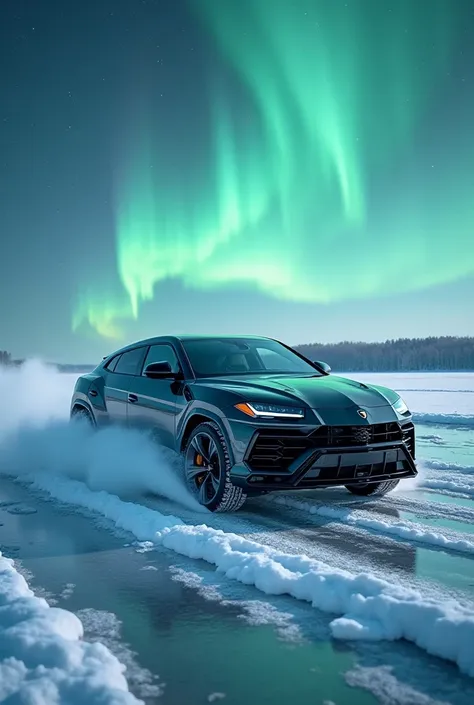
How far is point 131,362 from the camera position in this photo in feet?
25.8

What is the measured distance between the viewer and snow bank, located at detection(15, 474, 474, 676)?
285 cm

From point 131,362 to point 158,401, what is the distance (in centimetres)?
117

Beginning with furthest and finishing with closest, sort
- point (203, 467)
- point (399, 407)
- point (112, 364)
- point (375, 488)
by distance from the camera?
1. point (112, 364)
2. point (375, 488)
3. point (399, 407)
4. point (203, 467)

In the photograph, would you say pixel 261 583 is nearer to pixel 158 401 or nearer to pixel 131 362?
pixel 158 401

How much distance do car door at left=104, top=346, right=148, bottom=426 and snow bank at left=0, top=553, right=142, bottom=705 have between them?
4.39 metres

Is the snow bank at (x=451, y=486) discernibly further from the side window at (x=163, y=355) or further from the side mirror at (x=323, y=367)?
the side window at (x=163, y=355)

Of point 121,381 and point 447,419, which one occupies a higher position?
point 121,381

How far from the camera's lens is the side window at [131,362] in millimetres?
7660

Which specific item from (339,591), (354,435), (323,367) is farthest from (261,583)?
(323,367)

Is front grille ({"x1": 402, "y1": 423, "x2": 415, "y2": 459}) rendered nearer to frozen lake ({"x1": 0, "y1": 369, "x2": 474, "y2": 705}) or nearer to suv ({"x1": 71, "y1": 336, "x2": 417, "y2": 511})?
suv ({"x1": 71, "y1": 336, "x2": 417, "y2": 511})

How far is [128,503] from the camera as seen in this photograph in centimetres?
606

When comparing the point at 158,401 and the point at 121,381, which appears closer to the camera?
the point at 158,401

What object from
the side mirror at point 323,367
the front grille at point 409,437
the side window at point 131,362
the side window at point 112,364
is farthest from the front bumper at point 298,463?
the side window at point 112,364

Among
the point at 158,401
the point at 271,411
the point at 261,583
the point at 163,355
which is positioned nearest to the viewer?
the point at 261,583
